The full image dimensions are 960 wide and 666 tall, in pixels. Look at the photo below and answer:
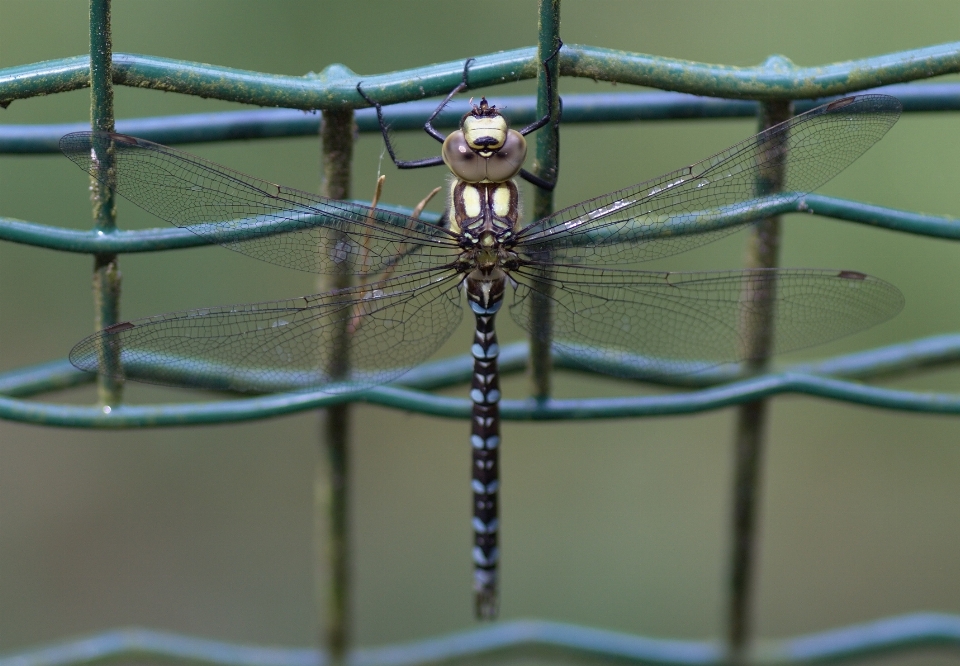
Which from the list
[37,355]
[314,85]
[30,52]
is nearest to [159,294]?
[37,355]

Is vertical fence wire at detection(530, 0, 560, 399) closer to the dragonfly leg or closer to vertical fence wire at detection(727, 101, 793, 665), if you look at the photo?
the dragonfly leg

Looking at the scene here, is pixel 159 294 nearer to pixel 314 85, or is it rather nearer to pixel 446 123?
pixel 446 123

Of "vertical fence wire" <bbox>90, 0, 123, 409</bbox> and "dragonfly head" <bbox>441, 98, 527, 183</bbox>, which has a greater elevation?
"dragonfly head" <bbox>441, 98, 527, 183</bbox>

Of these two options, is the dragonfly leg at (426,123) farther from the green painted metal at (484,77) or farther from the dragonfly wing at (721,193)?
the dragonfly wing at (721,193)

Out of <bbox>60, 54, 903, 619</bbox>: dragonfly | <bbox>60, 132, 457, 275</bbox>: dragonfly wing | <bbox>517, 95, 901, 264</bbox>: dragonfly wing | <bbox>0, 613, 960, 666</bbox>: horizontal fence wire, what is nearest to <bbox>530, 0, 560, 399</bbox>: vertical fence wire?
<bbox>60, 54, 903, 619</bbox>: dragonfly

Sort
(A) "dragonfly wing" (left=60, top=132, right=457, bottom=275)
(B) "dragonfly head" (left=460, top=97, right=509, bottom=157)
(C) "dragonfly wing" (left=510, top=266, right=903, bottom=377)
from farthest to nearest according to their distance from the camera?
(B) "dragonfly head" (left=460, top=97, right=509, bottom=157) < (C) "dragonfly wing" (left=510, top=266, right=903, bottom=377) < (A) "dragonfly wing" (left=60, top=132, right=457, bottom=275)
